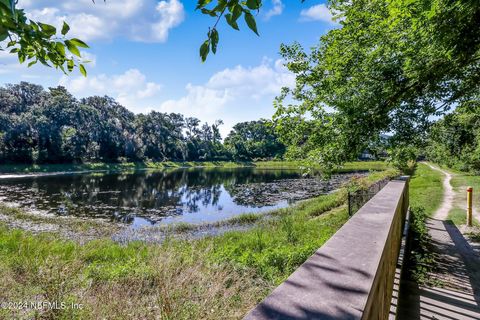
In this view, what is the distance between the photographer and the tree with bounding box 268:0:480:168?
5.43 m

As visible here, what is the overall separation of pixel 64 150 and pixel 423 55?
67.1 m

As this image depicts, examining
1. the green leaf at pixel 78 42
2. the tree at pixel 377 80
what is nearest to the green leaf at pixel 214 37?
the green leaf at pixel 78 42

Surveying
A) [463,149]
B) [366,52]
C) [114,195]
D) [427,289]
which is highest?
[366,52]

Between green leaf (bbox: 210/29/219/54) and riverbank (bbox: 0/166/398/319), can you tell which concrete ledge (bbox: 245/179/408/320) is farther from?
riverbank (bbox: 0/166/398/319)

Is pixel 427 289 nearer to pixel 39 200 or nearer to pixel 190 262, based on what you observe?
pixel 190 262

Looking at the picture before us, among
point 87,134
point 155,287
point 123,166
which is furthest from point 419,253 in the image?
point 87,134

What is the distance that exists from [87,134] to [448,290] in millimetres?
73498

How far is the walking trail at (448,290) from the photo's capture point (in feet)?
12.7

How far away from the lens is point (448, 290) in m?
4.58

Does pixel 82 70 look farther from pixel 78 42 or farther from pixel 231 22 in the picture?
pixel 231 22

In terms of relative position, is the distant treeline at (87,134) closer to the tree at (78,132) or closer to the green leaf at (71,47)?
the tree at (78,132)

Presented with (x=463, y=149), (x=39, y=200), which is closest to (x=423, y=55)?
(x=463, y=149)

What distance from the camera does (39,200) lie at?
74.2 feet

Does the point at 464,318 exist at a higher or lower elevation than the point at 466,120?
lower
